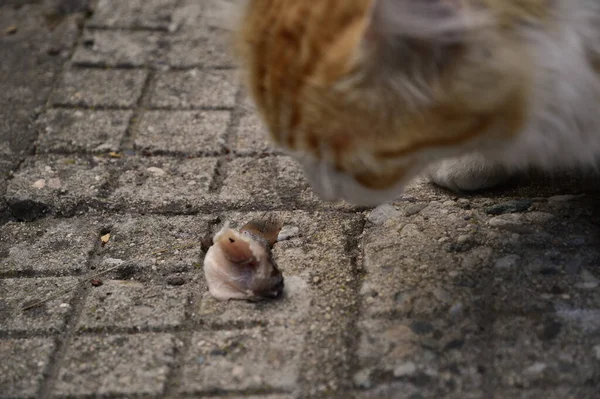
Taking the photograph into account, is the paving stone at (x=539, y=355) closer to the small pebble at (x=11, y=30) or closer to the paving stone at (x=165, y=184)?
the paving stone at (x=165, y=184)

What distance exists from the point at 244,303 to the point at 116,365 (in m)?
0.42

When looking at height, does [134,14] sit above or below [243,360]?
below

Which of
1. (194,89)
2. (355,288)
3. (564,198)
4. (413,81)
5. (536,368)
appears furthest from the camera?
(194,89)

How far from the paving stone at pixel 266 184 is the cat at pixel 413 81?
77 centimetres

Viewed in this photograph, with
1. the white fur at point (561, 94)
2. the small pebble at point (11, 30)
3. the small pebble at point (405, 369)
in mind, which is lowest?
the small pebble at point (11, 30)

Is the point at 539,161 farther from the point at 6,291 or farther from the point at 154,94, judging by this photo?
the point at 154,94

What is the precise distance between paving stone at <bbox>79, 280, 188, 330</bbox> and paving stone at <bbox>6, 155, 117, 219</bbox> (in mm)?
488

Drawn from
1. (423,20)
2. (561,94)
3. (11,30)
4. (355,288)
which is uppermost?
(423,20)

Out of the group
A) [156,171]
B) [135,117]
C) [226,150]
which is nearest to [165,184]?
[156,171]

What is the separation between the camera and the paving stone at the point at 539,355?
199 centimetres

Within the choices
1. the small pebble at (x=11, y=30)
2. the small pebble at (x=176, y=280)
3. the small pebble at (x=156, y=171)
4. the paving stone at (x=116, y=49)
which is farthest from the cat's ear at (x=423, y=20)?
the small pebble at (x=11, y=30)

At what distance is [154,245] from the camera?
2.66m

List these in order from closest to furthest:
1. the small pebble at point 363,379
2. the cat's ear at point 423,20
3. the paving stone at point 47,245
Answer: the cat's ear at point 423,20, the small pebble at point 363,379, the paving stone at point 47,245

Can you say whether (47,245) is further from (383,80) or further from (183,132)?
(383,80)
